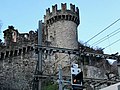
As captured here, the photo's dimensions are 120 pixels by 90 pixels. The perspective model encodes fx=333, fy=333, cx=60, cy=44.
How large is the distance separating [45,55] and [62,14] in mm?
7277

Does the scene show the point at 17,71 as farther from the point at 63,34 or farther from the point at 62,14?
the point at 62,14

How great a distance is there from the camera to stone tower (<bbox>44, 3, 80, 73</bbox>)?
151 feet

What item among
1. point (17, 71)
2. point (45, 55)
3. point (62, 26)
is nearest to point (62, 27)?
point (62, 26)

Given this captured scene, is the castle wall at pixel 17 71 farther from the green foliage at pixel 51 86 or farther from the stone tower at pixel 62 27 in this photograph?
the green foliage at pixel 51 86

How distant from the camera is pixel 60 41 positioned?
152 feet

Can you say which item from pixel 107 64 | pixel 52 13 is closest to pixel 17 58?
pixel 52 13

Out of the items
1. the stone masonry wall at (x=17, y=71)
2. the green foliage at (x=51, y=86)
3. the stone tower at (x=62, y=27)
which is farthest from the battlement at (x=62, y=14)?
the green foliage at (x=51, y=86)

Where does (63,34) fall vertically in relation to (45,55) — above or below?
above

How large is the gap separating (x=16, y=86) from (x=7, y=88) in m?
1.14

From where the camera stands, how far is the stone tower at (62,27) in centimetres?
4616

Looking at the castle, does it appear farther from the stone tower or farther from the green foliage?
the green foliage

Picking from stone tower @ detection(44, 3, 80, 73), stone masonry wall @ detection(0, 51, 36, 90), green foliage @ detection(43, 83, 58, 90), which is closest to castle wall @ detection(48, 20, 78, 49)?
stone tower @ detection(44, 3, 80, 73)

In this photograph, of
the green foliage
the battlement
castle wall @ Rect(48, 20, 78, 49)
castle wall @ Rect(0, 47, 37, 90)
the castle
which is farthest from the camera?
the battlement

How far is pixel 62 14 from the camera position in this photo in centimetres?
4709
